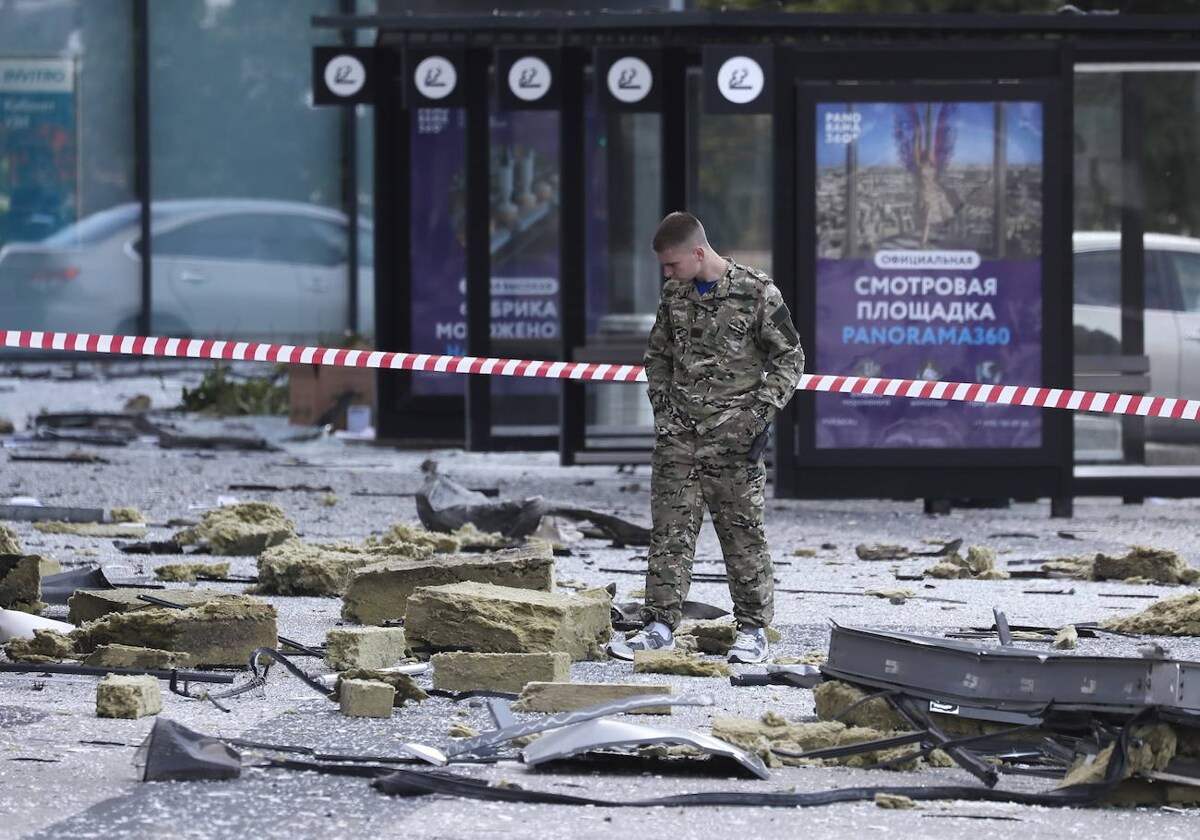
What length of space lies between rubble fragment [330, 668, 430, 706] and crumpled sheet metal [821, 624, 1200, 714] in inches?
48.5

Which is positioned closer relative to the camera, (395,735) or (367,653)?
(395,735)

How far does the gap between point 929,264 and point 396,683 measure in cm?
671

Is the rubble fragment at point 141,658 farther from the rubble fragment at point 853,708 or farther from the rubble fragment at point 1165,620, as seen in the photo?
the rubble fragment at point 1165,620

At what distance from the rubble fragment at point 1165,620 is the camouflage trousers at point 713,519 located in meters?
1.51

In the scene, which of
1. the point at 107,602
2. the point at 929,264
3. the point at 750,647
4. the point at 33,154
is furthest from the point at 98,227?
the point at 750,647

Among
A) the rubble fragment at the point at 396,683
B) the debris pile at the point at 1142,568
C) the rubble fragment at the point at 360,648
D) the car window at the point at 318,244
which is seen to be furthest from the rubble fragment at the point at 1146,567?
the car window at the point at 318,244

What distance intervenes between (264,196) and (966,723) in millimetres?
17325

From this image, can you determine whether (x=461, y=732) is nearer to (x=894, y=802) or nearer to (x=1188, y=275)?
(x=894, y=802)

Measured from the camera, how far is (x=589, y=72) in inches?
622

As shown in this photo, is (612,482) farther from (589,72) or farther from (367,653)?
(367,653)

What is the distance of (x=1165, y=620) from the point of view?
8.97 meters

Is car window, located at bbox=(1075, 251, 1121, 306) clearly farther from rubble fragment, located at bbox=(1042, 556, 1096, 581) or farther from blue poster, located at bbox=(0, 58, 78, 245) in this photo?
blue poster, located at bbox=(0, 58, 78, 245)

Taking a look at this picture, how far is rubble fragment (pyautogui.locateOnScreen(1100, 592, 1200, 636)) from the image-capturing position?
29.2 ft

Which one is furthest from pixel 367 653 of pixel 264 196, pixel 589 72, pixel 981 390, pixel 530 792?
pixel 264 196
